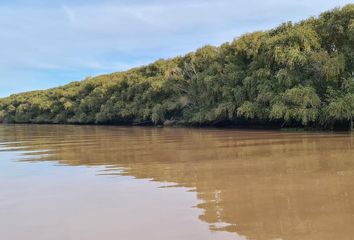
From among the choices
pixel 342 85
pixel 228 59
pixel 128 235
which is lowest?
pixel 128 235

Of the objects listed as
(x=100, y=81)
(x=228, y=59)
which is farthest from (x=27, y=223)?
(x=100, y=81)

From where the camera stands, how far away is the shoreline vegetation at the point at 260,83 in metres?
24.6

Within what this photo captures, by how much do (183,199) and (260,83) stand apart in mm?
23140

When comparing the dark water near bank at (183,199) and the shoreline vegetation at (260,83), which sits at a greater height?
the shoreline vegetation at (260,83)

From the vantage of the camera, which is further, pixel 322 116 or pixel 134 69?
pixel 134 69

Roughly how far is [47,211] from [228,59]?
29623 mm

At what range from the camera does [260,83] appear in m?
29.0

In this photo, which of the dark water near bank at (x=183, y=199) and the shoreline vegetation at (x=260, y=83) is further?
the shoreline vegetation at (x=260, y=83)

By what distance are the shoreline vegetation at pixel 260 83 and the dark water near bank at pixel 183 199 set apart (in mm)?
13893

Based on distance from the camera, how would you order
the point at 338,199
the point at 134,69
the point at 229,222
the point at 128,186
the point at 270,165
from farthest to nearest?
the point at 134,69 → the point at 270,165 → the point at 128,186 → the point at 338,199 → the point at 229,222

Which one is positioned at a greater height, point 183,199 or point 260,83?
point 260,83

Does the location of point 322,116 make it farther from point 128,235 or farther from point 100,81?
point 100,81

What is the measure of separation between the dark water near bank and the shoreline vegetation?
1389 centimetres

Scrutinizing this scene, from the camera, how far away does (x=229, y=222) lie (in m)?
5.38
